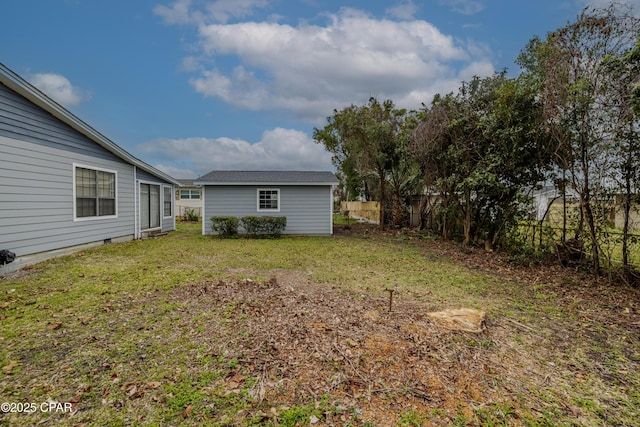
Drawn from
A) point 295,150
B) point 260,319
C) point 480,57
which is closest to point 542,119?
point 480,57

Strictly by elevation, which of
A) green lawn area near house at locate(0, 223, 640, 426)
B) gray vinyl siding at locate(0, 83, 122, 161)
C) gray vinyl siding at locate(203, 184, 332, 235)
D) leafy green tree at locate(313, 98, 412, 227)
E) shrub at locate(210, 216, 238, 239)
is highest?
leafy green tree at locate(313, 98, 412, 227)

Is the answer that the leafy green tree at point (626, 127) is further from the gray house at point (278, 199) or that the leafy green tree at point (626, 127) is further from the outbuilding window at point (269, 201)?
the outbuilding window at point (269, 201)

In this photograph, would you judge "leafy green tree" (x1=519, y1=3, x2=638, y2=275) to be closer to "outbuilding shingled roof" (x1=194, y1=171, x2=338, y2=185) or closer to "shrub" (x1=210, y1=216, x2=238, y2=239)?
"outbuilding shingled roof" (x1=194, y1=171, x2=338, y2=185)

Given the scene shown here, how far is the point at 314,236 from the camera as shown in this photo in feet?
44.2

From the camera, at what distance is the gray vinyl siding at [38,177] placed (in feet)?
20.6

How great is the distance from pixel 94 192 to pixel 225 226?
15.7 feet

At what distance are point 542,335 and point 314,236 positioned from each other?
10.2m

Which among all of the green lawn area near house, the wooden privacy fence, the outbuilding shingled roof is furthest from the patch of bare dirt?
the wooden privacy fence

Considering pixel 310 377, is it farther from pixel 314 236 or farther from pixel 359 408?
pixel 314 236

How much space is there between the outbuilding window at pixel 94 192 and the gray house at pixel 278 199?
3.80 m

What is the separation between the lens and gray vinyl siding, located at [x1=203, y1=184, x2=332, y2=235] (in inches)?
532

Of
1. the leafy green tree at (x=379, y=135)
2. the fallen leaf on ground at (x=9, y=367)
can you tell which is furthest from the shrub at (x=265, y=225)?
the fallen leaf on ground at (x=9, y=367)

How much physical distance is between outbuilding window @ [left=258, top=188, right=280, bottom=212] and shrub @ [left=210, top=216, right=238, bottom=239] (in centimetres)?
141

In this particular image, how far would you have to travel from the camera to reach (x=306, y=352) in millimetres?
3076
